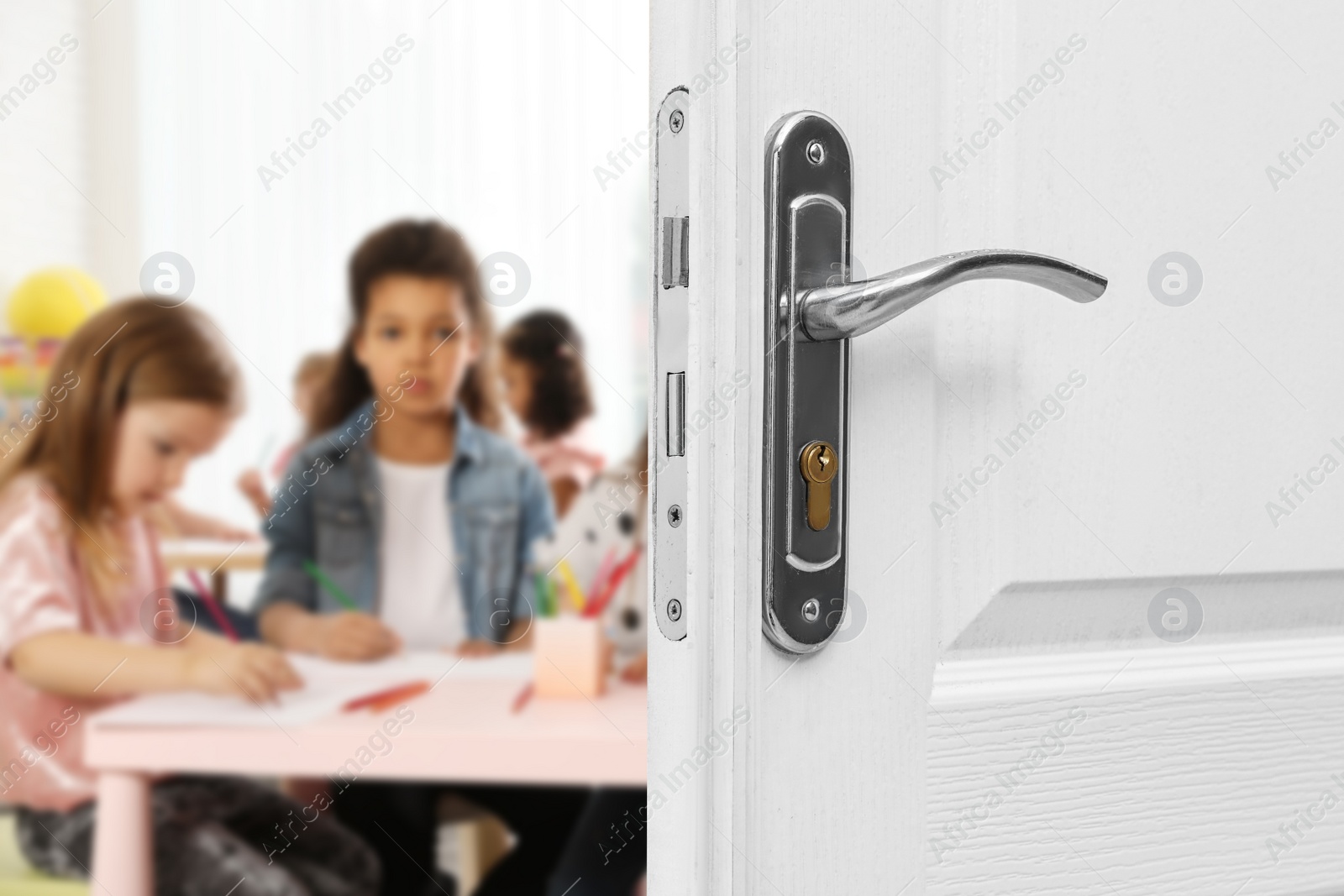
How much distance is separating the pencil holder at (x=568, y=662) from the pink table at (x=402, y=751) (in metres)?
0.02

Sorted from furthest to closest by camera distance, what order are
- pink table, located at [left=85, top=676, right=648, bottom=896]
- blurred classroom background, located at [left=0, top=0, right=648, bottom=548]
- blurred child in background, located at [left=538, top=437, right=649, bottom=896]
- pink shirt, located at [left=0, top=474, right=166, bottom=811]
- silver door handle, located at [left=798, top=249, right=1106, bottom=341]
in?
1. blurred classroom background, located at [left=0, top=0, right=648, bottom=548]
2. blurred child in background, located at [left=538, top=437, right=649, bottom=896]
3. pink shirt, located at [left=0, top=474, right=166, bottom=811]
4. pink table, located at [left=85, top=676, right=648, bottom=896]
5. silver door handle, located at [left=798, top=249, right=1106, bottom=341]

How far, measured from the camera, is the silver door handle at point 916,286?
28cm

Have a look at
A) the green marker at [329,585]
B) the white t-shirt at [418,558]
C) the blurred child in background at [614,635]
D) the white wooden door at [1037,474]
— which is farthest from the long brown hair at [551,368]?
the white wooden door at [1037,474]

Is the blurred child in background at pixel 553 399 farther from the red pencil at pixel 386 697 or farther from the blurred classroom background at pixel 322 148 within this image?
the red pencil at pixel 386 697

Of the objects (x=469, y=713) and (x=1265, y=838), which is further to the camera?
(x=469, y=713)

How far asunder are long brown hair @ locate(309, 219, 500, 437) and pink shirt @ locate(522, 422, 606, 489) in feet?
0.41

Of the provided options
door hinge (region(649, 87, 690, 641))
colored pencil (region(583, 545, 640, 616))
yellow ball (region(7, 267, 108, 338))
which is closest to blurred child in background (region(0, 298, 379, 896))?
yellow ball (region(7, 267, 108, 338))

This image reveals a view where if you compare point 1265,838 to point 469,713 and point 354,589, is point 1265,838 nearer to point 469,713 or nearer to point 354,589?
point 469,713

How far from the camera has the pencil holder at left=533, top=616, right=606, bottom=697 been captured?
1.40 meters

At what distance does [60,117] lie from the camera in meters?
2.35

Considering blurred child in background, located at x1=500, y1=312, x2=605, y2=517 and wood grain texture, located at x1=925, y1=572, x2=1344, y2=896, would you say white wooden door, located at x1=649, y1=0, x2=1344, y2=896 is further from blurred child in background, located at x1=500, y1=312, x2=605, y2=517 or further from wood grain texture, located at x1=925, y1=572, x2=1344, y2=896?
blurred child in background, located at x1=500, y1=312, x2=605, y2=517

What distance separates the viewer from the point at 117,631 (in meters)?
1.80

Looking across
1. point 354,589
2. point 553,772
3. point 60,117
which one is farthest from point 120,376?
point 553,772

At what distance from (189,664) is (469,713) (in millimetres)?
657
